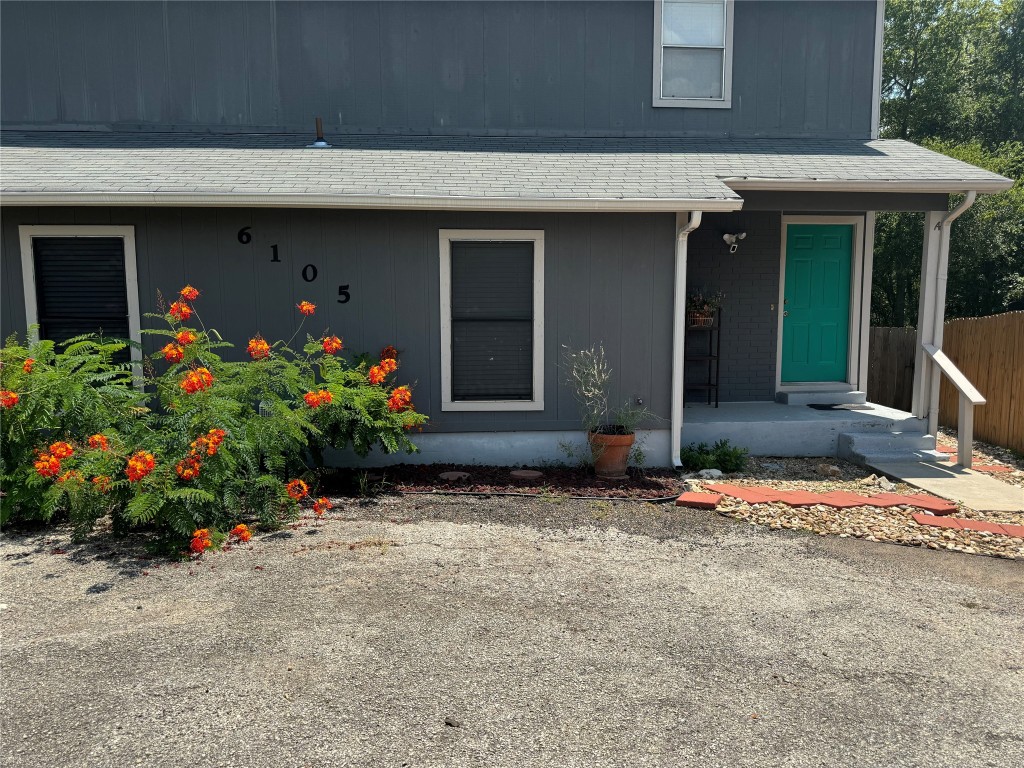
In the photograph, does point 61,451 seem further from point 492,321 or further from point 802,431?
point 802,431

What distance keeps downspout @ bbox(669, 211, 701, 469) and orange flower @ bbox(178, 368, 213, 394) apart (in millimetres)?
3992

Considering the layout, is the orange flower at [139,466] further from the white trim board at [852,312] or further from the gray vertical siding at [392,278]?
the white trim board at [852,312]

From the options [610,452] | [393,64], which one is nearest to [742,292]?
[610,452]

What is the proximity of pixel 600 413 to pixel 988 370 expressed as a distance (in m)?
5.08

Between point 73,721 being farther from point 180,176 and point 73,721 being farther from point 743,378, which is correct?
point 743,378

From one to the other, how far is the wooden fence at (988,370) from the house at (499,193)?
1344 mm

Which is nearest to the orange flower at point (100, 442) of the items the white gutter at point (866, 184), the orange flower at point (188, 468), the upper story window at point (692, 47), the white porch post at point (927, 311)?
the orange flower at point (188, 468)

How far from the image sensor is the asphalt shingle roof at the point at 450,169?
6398 mm

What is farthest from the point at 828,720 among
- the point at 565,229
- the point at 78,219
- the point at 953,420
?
the point at 953,420

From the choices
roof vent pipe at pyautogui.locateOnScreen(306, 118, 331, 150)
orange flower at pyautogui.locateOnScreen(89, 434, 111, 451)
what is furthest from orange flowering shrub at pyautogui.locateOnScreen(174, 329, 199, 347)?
roof vent pipe at pyautogui.locateOnScreen(306, 118, 331, 150)

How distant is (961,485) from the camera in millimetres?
6734

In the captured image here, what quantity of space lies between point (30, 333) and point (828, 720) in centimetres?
626

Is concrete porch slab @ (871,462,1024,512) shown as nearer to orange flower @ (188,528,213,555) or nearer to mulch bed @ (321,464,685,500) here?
mulch bed @ (321,464,685,500)

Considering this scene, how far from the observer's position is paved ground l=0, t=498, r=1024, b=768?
2836 mm
